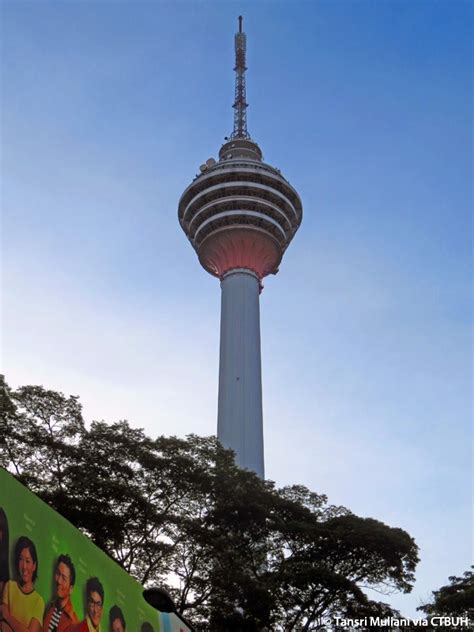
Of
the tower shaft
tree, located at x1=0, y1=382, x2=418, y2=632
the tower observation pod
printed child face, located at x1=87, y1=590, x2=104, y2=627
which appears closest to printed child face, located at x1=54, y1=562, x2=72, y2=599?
printed child face, located at x1=87, y1=590, x2=104, y2=627

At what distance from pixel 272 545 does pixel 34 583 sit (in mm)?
22634

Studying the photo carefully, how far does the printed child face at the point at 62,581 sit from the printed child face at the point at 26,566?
885 mm

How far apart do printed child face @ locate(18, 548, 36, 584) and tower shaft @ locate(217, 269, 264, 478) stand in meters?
37.7

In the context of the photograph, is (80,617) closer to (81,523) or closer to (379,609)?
(81,523)

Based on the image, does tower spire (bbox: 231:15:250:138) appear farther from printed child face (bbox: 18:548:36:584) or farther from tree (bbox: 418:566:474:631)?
printed child face (bbox: 18:548:36:584)

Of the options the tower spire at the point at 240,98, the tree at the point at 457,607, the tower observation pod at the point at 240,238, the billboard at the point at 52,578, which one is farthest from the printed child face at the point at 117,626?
the tower spire at the point at 240,98

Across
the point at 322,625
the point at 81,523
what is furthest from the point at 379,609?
the point at 81,523

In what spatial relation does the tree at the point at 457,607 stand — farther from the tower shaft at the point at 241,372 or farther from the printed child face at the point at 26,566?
the printed child face at the point at 26,566

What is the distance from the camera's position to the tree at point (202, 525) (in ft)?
104

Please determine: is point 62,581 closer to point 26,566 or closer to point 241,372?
point 26,566

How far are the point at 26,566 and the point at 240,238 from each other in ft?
163

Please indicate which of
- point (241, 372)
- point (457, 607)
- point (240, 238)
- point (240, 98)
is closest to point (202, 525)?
point (457, 607)

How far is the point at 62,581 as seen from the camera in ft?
51.2

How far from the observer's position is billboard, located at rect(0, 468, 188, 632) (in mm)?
14039
